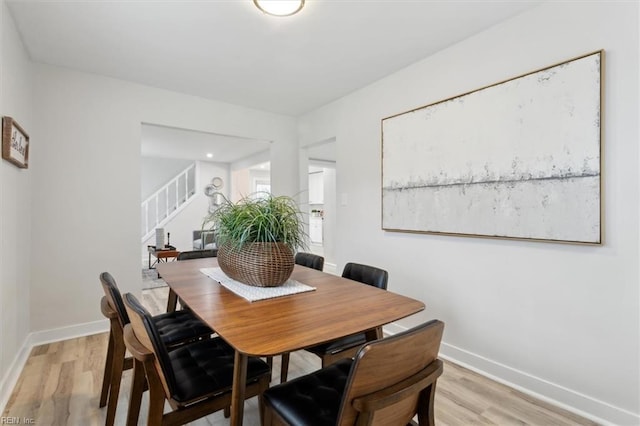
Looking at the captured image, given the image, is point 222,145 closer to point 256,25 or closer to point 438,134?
point 256,25

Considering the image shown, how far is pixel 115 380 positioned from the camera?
1.55 metres

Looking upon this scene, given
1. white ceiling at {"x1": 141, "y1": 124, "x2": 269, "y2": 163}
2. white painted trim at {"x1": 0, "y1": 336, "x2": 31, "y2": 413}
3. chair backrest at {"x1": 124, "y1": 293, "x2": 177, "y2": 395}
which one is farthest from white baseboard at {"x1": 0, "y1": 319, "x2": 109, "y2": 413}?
white ceiling at {"x1": 141, "y1": 124, "x2": 269, "y2": 163}

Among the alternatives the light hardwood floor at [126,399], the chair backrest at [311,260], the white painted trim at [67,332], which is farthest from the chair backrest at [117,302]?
the white painted trim at [67,332]

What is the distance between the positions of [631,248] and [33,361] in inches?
157

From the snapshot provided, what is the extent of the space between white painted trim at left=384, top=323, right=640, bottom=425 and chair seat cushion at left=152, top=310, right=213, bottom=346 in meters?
1.86

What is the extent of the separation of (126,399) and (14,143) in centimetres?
180

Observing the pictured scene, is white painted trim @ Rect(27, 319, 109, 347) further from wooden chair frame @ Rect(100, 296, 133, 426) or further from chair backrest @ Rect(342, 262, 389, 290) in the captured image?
chair backrest @ Rect(342, 262, 389, 290)

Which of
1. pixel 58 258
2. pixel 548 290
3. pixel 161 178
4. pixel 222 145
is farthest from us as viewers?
pixel 161 178

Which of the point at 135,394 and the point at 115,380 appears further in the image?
the point at 115,380

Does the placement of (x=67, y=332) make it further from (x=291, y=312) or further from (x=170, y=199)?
(x=170, y=199)

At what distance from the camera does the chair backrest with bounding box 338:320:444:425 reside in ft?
2.54

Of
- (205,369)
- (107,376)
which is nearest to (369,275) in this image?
(205,369)

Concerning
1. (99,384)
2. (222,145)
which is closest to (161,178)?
(222,145)

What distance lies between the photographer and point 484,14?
6.66 ft
